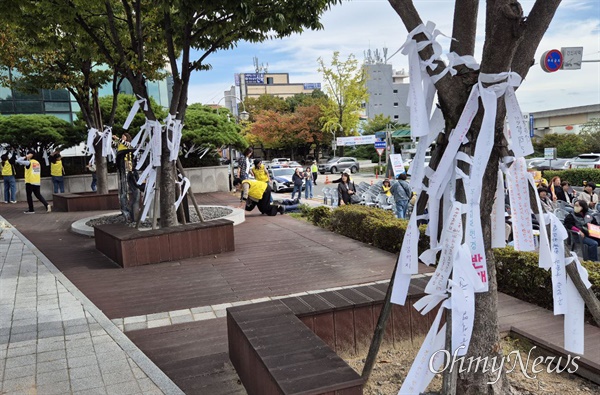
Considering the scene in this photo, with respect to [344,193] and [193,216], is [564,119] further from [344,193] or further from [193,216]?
[193,216]

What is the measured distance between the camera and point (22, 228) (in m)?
11.6

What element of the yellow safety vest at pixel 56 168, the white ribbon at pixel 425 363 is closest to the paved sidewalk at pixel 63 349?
the white ribbon at pixel 425 363

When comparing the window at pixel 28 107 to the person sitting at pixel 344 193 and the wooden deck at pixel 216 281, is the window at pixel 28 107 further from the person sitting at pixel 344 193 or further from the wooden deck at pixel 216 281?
the person sitting at pixel 344 193

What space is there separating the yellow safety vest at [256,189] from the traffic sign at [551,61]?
29.6 feet

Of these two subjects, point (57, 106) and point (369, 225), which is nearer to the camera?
point (369, 225)

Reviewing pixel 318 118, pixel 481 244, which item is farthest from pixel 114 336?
pixel 318 118

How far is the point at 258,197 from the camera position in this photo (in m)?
12.4

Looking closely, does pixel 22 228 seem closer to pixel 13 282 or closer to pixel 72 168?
pixel 13 282

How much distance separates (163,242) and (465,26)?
589 cm

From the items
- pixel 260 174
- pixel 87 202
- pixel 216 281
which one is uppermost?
pixel 260 174

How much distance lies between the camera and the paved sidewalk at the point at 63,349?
139 inches

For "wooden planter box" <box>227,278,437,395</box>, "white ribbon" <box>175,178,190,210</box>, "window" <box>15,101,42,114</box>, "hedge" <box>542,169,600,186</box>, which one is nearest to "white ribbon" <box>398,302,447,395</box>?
"wooden planter box" <box>227,278,437,395</box>

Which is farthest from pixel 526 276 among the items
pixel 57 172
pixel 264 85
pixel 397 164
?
pixel 264 85

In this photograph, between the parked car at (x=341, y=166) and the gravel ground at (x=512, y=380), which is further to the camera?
the parked car at (x=341, y=166)
